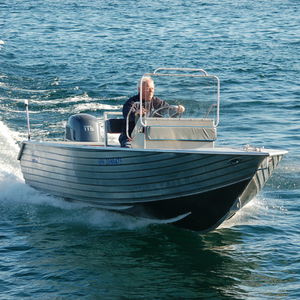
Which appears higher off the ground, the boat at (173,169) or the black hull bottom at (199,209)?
the boat at (173,169)

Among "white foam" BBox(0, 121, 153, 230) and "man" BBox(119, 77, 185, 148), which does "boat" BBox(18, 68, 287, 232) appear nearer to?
"man" BBox(119, 77, 185, 148)

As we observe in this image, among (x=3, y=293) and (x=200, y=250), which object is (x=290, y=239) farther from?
(x=3, y=293)

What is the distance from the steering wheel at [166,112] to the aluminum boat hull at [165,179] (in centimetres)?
72

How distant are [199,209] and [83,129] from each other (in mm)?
2903

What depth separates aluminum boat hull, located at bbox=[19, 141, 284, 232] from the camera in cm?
927

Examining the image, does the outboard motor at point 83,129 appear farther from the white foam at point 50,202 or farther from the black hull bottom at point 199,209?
the black hull bottom at point 199,209

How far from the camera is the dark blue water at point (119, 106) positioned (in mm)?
9109

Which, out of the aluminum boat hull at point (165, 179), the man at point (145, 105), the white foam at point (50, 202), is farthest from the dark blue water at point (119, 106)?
the man at point (145, 105)

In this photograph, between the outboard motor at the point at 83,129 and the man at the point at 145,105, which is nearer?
the man at the point at 145,105

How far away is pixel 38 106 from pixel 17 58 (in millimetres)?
7458

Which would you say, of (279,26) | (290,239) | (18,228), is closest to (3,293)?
(18,228)

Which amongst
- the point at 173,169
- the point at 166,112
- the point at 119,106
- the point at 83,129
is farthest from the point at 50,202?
the point at 119,106

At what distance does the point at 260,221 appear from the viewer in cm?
1126

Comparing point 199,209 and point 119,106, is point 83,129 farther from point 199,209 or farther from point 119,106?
point 119,106
